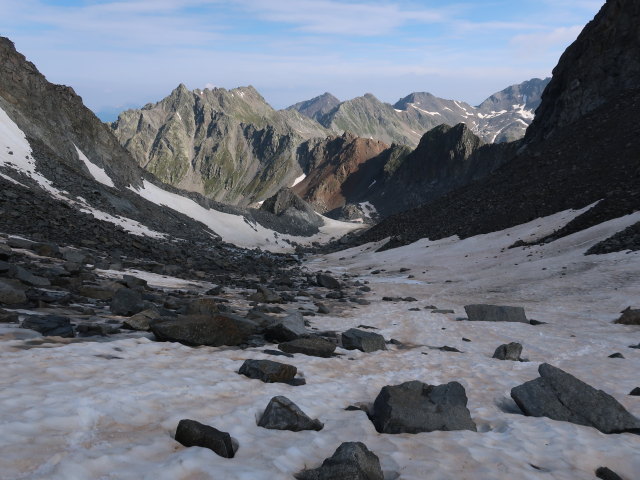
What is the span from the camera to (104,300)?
14680 mm

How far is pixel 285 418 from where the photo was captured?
7234 mm

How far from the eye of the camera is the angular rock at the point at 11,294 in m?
11.5

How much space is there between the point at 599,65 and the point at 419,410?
77.4m

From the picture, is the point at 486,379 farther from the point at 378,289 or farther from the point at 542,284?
the point at 378,289

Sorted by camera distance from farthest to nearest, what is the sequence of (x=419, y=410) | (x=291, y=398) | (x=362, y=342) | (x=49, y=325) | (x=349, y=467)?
1. (x=362, y=342)
2. (x=49, y=325)
3. (x=291, y=398)
4. (x=419, y=410)
5. (x=349, y=467)

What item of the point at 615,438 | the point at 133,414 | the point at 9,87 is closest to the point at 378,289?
the point at 615,438

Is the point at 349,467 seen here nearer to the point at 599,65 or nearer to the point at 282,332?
the point at 282,332

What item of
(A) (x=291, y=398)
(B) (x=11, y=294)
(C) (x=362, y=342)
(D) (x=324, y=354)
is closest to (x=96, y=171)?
(B) (x=11, y=294)

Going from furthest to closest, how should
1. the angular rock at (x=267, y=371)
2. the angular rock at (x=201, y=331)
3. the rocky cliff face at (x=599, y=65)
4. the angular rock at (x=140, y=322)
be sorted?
the rocky cliff face at (x=599, y=65)
the angular rock at (x=140, y=322)
the angular rock at (x=201, y=331)
the angular rock at (x=267, y=371)

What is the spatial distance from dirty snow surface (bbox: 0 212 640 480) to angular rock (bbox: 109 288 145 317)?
2.63 meters

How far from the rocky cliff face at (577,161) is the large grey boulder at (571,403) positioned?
871 inches

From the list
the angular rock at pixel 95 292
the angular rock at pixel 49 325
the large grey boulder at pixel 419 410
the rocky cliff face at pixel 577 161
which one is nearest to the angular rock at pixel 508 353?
the large grey boulder at pixel 419 410

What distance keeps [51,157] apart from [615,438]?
5389 cm

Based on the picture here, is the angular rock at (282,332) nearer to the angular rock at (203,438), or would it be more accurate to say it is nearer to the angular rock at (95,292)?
the angular rock at (95,292)
